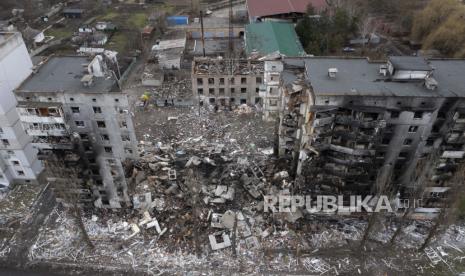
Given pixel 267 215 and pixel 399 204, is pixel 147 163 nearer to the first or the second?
pixel 267 215

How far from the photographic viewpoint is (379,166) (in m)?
43.0

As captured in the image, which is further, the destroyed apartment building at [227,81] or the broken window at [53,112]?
the destroyed apartment building at [227,81]

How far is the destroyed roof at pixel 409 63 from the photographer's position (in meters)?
39.1

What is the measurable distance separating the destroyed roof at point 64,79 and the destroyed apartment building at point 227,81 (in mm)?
25568

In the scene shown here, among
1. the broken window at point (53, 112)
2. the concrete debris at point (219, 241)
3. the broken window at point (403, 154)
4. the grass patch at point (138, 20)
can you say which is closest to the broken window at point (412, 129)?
the broken window at point (403, 154)

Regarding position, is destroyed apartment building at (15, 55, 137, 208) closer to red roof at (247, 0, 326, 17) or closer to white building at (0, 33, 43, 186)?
white building at (0, 33, 43, 186)

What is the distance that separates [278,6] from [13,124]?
242ft

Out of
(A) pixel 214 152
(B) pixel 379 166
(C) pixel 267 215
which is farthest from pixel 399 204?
(A) pixel 214 152

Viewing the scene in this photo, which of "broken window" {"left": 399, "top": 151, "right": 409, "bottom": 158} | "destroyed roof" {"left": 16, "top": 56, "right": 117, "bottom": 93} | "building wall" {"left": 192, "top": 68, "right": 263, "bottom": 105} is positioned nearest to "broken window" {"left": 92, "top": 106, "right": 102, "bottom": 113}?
"destroyed roof" {"left": 16, "top": 56, "right": 117, "bottom": 93}

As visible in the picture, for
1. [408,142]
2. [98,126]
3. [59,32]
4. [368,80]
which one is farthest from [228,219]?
[59,32]

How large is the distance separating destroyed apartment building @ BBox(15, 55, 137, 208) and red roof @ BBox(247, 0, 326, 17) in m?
61.9

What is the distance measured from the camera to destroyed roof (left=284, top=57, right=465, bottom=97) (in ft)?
125

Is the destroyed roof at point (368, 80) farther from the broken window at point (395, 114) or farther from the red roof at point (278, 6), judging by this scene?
the red roof at point (278, 6)

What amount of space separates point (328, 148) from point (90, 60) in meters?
30.8
